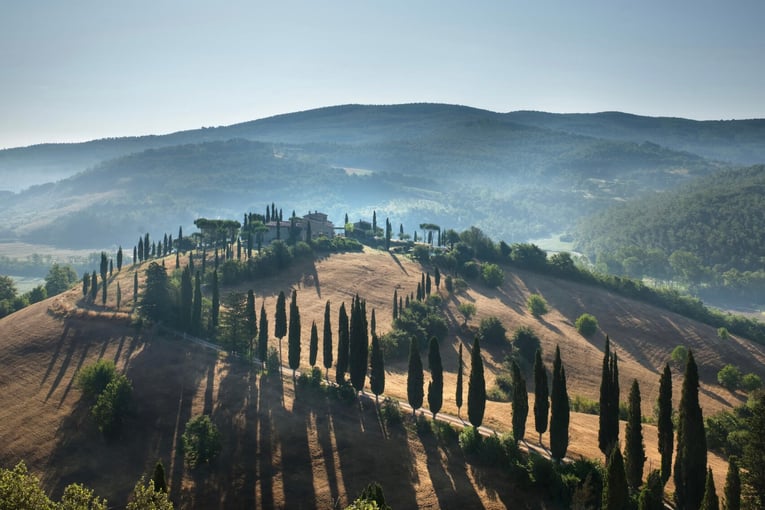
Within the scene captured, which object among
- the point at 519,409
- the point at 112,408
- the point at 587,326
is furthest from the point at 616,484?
the point at 587,326

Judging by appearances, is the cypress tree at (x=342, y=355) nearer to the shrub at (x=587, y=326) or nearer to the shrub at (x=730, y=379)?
the shrub at (x=587, y=326)

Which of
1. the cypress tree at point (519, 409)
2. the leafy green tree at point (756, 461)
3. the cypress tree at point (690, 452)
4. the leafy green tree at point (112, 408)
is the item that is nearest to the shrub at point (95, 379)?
the leafy green tree at point (112, 408)

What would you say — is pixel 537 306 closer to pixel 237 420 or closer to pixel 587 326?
pixel 587 326

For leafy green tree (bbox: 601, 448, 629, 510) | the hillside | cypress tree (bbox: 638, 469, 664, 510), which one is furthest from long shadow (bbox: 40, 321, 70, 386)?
cypress tree (bbox: 638, 469, 664, 510)

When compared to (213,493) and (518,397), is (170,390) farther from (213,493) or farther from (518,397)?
(518,397)

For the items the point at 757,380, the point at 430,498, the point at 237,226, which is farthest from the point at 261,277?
the point at 757,380

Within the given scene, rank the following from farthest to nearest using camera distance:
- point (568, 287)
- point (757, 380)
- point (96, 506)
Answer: point (568, 287) → point (757, 380) → point (96, 506)
